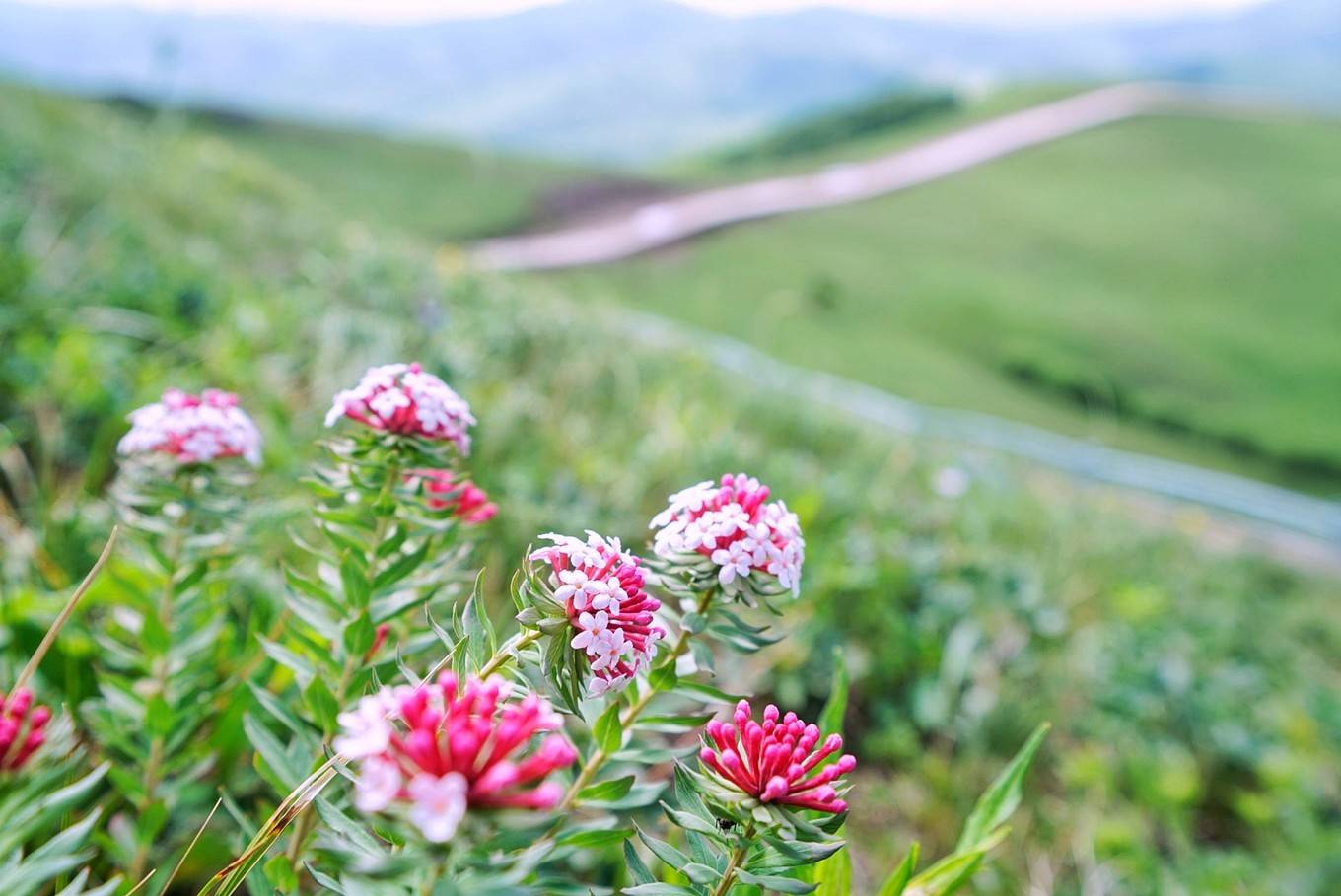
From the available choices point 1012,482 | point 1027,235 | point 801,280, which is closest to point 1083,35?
point 1027,235

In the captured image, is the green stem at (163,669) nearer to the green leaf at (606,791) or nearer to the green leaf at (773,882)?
the green leaf at (606,791)

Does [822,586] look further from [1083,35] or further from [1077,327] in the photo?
[1083,35]

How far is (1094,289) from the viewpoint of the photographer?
2392cm

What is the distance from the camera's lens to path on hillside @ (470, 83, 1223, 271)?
946 inches

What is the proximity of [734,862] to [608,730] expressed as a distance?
0.18 metres

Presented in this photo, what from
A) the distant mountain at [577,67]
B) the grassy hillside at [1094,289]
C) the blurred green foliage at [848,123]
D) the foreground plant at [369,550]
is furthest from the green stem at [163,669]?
the distant mountain at [577,67]

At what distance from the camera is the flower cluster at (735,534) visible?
0.95m

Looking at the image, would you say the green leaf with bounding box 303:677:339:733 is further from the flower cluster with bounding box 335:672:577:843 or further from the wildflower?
the wildflower

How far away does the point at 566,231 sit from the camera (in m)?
25.4

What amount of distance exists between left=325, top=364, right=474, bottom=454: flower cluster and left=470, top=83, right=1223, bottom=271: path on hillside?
60.1ft

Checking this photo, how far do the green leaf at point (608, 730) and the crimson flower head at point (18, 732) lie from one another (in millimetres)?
594

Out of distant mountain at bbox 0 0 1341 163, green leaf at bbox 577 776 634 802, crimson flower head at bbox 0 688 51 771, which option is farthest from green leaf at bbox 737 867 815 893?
distant mountain at bbox 0 0 1341 163

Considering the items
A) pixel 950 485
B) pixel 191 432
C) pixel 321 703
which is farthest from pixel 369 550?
pixel 950 485

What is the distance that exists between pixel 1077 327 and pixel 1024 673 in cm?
2055
